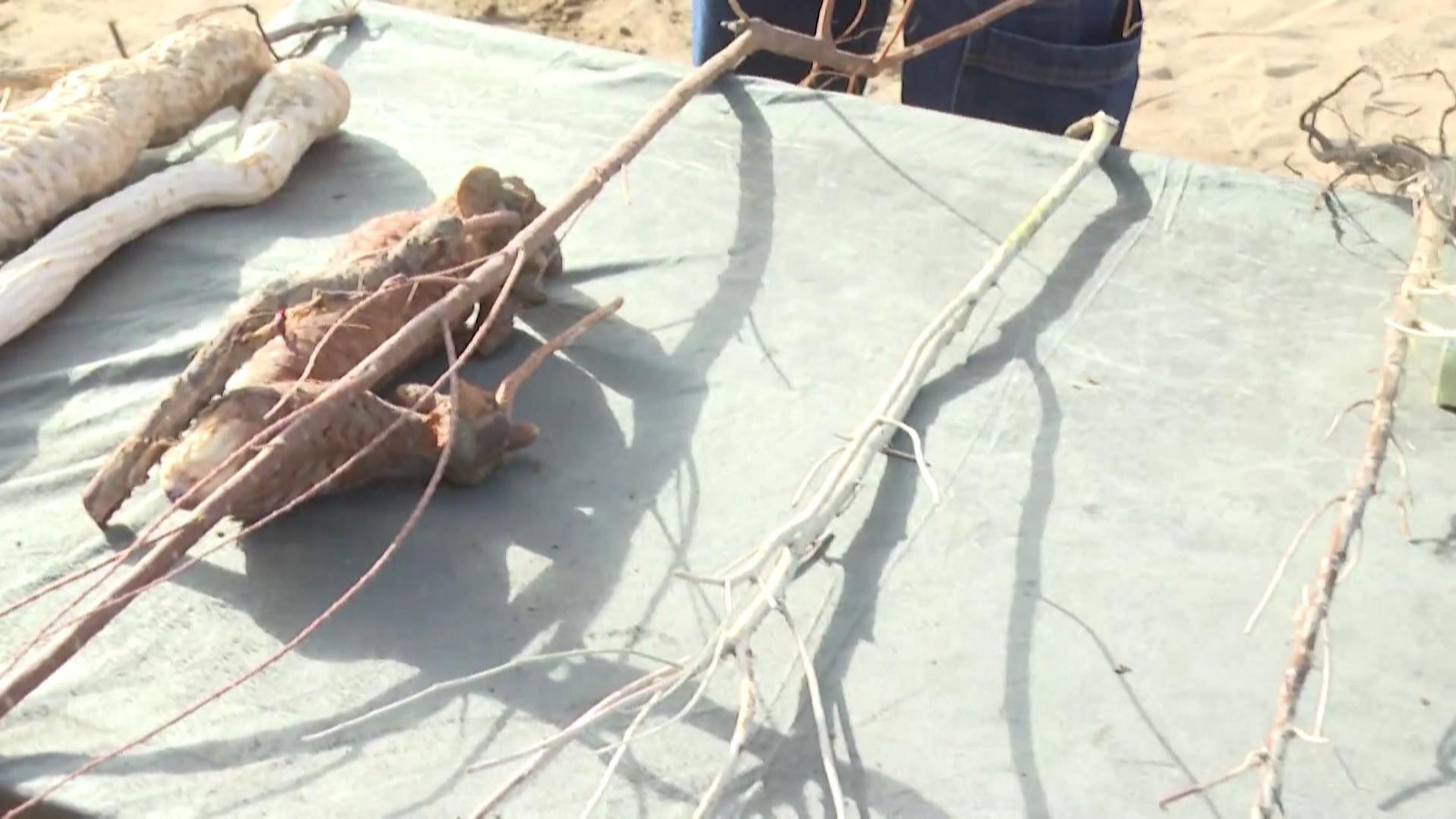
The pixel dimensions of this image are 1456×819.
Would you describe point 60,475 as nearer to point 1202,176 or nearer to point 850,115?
point 850,115

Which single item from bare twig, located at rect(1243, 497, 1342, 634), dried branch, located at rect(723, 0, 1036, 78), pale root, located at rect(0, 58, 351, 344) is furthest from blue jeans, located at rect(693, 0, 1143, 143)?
bare twig, located at rect(1243, 497, 1342, 634)

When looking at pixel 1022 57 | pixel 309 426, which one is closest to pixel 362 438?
pixel 309 426

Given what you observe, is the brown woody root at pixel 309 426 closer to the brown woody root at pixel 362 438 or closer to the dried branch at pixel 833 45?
the brown woody root at pixel 362 438

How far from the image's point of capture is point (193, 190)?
1637 mm

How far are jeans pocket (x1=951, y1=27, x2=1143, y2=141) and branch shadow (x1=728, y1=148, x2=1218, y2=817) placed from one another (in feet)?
1.11

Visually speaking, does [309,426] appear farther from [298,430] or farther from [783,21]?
[783,21]

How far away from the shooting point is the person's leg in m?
2.08

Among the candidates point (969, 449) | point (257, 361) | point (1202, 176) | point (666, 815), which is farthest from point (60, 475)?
point (1202, 176)

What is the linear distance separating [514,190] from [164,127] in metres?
0.53

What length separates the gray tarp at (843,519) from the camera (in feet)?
3.33

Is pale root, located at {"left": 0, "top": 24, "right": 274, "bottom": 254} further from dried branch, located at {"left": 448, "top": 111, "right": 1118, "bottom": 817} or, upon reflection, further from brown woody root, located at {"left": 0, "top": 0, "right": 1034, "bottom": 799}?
dried branch, located at {"left": 448, "top": 111, "right": 1118, "bottom": 817}

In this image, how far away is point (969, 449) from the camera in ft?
4.25

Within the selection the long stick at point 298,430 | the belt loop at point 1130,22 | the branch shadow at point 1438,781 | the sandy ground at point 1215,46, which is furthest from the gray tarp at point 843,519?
the sandy ground at point 1215,46

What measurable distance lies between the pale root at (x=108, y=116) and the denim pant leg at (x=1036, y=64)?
88 cm
